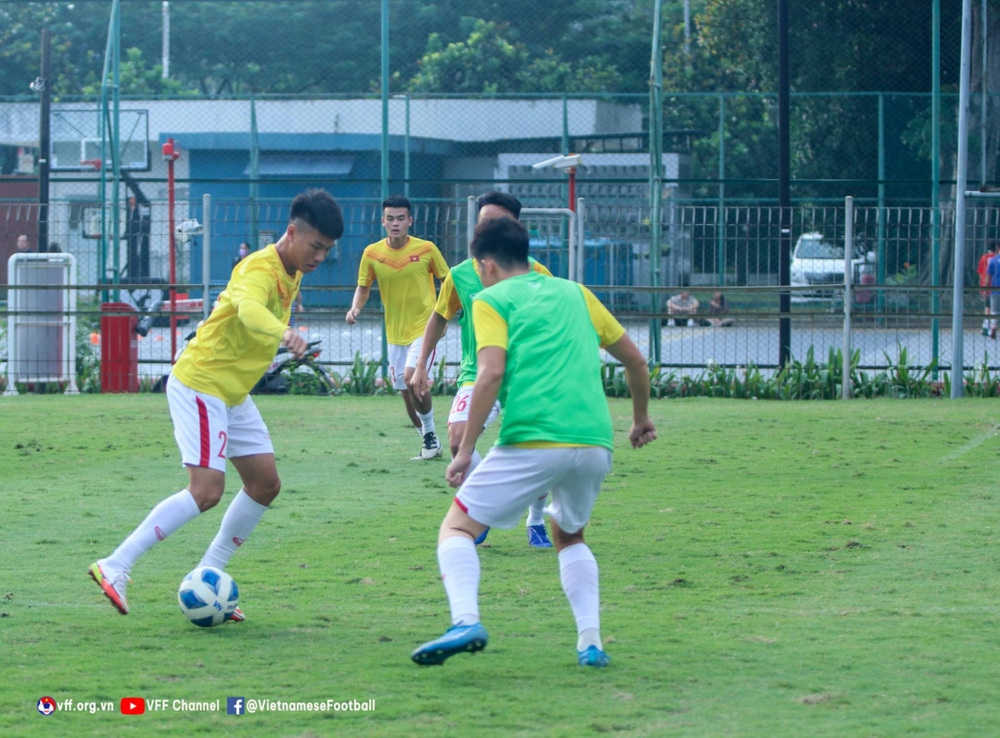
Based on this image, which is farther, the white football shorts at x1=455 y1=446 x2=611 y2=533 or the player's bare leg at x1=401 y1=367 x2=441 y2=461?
the player's bare leg at x1=401 y1=367 x2=441 y2=461

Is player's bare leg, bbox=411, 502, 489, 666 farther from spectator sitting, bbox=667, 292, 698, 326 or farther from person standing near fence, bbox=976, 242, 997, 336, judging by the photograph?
person standing near fence, bbox=976, 242, 997, 336

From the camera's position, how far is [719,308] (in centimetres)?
1611

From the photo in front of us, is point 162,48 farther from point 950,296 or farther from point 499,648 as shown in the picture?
point 499,648

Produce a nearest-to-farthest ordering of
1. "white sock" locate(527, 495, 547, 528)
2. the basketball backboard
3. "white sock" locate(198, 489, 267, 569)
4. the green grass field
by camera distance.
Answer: the green grass field, "white sock" locate(198, 489, 267, 569), "white sock" locate(527, 495, 547, 528), the basketball backboard

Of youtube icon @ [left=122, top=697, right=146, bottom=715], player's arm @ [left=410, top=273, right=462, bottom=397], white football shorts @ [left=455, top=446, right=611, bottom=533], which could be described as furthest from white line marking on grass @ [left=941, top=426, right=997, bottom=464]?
youtube icon @ [left=122, top=697, right=146, bottom=715]

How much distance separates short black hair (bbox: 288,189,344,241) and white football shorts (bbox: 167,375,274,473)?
2.72ft

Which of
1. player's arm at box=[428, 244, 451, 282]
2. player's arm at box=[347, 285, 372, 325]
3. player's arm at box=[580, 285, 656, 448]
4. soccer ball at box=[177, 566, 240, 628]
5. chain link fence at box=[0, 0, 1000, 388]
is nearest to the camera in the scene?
player's arm at box=[580, 285, 656, 448]

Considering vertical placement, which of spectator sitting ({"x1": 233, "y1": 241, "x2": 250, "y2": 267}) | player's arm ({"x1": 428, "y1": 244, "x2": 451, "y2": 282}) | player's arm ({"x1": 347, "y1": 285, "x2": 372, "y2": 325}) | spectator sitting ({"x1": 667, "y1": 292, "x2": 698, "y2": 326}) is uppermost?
spectator sitting ({"x1": 233, "y1": 241, "x2": 250, "y2": 267})

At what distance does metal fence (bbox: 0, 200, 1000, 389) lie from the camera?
51.4 ft

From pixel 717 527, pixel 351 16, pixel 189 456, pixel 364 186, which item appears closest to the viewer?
pixel 189 456

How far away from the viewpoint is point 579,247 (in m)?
15.2

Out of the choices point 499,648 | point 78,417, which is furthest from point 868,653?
point 78,417

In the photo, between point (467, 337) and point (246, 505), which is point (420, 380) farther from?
point (246, 505)

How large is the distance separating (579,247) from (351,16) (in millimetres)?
15609
